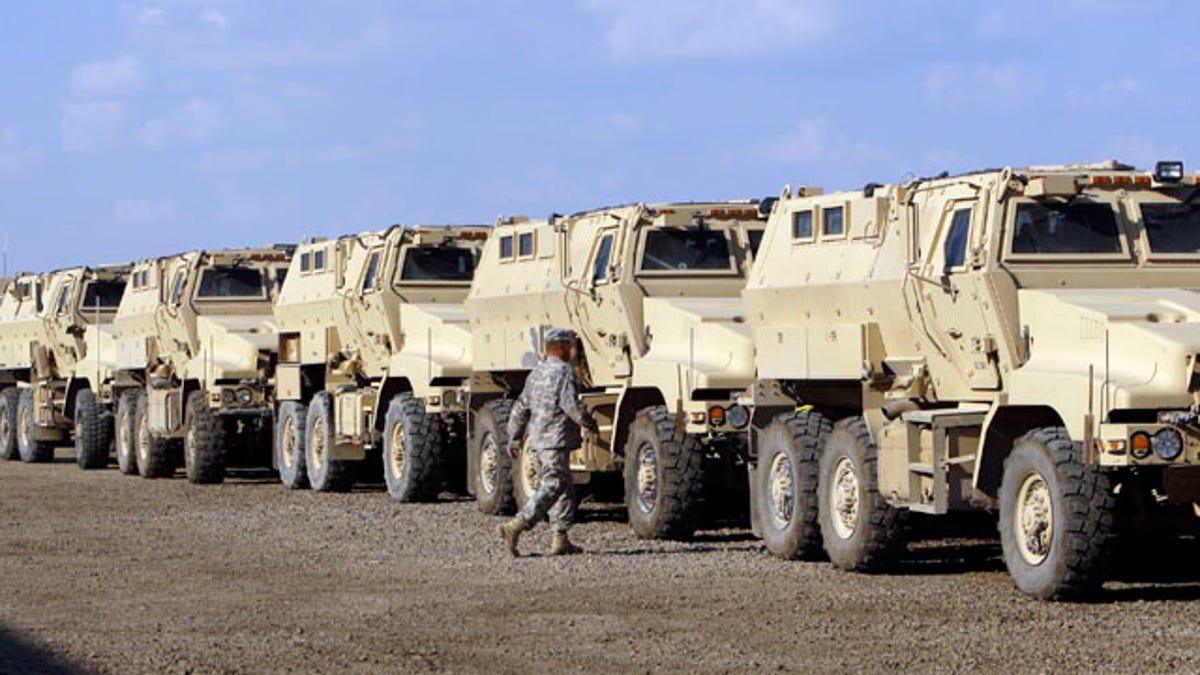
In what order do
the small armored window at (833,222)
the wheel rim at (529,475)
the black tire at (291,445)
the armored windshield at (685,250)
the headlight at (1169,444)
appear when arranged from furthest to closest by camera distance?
the black tire at (291,445) < the wheel rim at (529,475) < the armored windshield at (685,250) < the small armored window at (833,222) < the headlight at (1169,444)

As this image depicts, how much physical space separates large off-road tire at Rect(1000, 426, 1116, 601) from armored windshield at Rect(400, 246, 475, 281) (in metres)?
12.0

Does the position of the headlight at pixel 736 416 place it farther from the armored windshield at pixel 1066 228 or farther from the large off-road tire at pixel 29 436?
the large off-road tire at pixel 29 436

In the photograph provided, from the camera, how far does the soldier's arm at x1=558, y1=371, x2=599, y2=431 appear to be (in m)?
16.4

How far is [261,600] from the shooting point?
45.8 feet

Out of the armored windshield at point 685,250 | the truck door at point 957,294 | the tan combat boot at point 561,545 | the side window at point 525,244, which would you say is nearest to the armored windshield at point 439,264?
the side window at point 525,244

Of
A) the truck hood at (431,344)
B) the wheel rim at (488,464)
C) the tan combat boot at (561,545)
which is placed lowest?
the tan combat boot at (561,545)

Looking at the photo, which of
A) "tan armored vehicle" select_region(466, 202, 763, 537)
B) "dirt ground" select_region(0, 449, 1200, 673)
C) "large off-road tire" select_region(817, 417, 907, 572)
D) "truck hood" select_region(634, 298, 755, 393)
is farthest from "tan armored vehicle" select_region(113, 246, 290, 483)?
"large off-road tire" select_region(817, 417, 907, 572)

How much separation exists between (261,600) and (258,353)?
14145mm

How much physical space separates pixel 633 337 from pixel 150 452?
11058mm

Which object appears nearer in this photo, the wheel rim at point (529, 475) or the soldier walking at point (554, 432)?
the soldier walking at point (554, 432)

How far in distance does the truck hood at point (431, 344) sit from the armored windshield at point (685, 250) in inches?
139

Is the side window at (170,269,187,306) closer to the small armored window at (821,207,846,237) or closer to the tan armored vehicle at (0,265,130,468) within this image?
the tan armored vehicle at (0,265,130,468)

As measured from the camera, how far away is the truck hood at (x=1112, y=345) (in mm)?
12586

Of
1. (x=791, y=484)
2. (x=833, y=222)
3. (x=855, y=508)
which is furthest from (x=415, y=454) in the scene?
(x=855, y=508)
